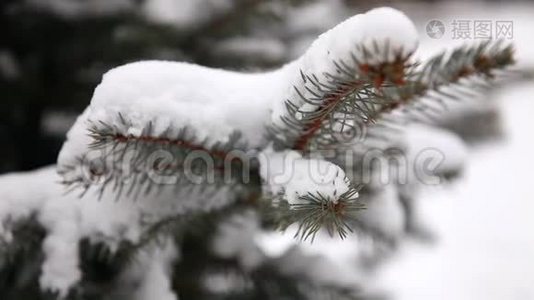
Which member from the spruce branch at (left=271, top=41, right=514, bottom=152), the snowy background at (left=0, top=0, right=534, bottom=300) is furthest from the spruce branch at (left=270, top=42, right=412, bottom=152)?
the snowy background at (left=0, top=0, right=534, bottom=300)

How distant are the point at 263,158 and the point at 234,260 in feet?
1.09

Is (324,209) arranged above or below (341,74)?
below

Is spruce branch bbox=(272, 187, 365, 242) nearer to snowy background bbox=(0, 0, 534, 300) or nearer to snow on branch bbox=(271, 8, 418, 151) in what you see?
snow on branch bbox=(271, 8, 418, 151)

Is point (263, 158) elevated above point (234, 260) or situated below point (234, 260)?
above

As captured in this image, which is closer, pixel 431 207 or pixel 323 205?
pixel 323 205

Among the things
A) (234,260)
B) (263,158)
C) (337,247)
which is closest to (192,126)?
(263,158)

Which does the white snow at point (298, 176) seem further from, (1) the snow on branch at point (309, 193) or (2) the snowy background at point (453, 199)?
(2) the snowy background at point (453, 199)

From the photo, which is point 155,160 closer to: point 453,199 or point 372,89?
point 372,89

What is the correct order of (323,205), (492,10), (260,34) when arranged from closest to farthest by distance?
(323,205), (260,34), (492,10)

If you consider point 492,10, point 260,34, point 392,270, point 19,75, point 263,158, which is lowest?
point 392,270

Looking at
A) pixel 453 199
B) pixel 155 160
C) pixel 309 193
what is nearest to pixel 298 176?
pixel 309 193

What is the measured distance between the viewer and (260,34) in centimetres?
108

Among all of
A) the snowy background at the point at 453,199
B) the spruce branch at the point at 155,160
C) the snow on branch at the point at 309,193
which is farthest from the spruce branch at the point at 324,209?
the snowy background at the point at 453,199

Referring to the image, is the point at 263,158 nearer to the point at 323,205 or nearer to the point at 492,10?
the point at 323,205
